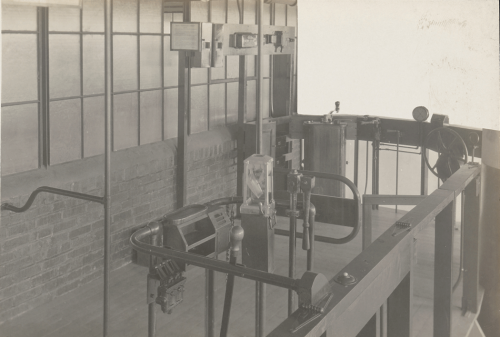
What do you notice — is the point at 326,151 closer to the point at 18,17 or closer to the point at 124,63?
the point at 124,63

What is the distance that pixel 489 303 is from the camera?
297cm

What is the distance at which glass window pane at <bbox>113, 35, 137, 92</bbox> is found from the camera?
473 cm

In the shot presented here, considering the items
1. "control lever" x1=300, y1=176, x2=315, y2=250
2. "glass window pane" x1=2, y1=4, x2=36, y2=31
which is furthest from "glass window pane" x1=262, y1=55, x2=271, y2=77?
"control lever" x1=300, y1=176, x2=315, y2=250

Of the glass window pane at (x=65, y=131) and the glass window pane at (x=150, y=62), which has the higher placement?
the glass window pane at (x=150, y=62)

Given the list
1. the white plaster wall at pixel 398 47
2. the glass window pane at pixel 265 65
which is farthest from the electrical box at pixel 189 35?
the glass window pane at pixel 265 65

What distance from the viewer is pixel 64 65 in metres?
4.22

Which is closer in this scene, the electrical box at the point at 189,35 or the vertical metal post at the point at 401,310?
the vertical metal post at the point at 401,310

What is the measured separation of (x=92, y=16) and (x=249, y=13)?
2.46 metres

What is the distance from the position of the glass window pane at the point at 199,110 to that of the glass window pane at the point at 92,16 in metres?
1.38

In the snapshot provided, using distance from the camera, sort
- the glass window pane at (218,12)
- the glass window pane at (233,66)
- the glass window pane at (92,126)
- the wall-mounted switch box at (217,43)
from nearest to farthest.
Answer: the wall-mounted switch box at (217,43) < the glass window pane at (92,126) < the glass window pane at (218,12) < the glass window pane at (233,66)

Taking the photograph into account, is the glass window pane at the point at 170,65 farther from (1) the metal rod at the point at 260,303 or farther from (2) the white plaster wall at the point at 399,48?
(1) the metal rod at the point at 260,303

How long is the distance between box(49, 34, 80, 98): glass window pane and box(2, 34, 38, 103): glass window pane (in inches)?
5.3

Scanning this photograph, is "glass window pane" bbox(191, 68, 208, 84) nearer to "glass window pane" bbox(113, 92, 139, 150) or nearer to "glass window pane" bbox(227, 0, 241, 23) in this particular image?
"glass window pane" bbox(227, 0, 241, 23)

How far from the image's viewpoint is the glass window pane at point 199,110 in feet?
18.7
